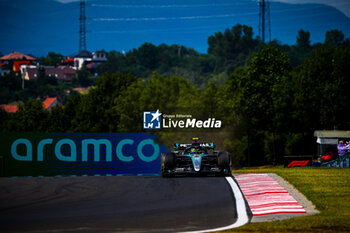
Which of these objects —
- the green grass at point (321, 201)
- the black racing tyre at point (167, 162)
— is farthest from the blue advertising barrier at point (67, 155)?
the green grass at point (321, 201)

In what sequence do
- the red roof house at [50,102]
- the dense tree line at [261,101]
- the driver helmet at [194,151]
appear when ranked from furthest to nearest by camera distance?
Result: the red roof house at [50,102] → the dense tree line at [261,101] → the driver helmet at [194,151]

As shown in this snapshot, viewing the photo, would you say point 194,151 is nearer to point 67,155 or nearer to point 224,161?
point 224,161

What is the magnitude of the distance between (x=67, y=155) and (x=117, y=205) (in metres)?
11.4

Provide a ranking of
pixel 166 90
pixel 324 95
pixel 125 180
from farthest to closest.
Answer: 1. pixel 166 90
2. pixel 324 95
3. pixel 125 180

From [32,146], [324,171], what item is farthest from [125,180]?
[324,171]

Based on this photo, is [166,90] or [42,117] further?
[42,117]

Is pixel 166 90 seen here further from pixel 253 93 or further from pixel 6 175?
pixel 6 175

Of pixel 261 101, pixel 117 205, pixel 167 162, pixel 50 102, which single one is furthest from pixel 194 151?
pixel 50 102

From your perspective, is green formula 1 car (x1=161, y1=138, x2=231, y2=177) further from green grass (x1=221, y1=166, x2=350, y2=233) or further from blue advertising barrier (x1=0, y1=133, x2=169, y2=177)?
blue advertising barrier (x1=0, y1=133, x2=169, y2=177)

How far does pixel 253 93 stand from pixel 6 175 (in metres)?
46.2

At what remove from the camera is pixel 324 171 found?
976 inches

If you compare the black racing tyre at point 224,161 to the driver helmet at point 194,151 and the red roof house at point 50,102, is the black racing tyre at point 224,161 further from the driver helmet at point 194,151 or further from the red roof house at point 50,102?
the red roof house at point 50,102

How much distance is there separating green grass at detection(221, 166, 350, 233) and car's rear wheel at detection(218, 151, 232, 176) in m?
2.23

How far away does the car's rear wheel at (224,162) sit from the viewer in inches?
900
